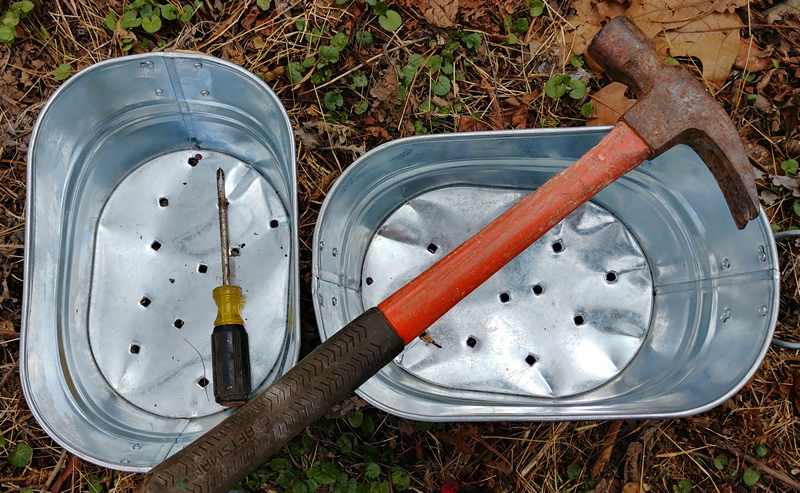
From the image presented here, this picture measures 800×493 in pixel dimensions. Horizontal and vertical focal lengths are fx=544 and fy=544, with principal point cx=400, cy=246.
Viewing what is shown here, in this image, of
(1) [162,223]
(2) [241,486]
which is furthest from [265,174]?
(2) [241,486]

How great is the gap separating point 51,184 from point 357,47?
85cm

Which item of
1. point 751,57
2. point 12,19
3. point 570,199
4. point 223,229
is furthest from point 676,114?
point 12,19

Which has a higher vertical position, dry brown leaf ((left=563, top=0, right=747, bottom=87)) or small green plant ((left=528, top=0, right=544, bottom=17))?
small green plant ((left=528, top=0, right=544, bottom=17))

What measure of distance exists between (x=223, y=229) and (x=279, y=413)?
0.58 metres

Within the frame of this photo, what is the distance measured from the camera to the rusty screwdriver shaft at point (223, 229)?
132cm

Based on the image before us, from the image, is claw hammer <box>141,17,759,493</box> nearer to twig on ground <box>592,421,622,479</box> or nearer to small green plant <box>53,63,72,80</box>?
twig on ground <box>592,421,622,479</box>

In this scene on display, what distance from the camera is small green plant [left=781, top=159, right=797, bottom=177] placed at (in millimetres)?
1512

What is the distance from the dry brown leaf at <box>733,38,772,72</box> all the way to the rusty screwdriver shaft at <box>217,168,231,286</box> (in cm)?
144

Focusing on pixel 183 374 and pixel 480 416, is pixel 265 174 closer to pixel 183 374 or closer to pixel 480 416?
pixel 183 374

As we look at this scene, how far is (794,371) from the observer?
1.48 m

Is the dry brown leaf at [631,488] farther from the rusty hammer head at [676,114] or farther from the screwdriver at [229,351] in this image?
the screwdriver at [229,351]

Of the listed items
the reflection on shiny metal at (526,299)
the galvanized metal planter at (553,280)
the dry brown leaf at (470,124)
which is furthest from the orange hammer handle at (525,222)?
the dry brown leaf at (470,124)

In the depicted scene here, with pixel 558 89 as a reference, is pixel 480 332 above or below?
below

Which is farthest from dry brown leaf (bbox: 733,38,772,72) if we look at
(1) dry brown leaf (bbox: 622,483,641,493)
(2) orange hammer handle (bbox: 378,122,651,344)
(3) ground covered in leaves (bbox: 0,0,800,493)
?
(1) dry brown leaf (bbox: 622,483,641,493)
